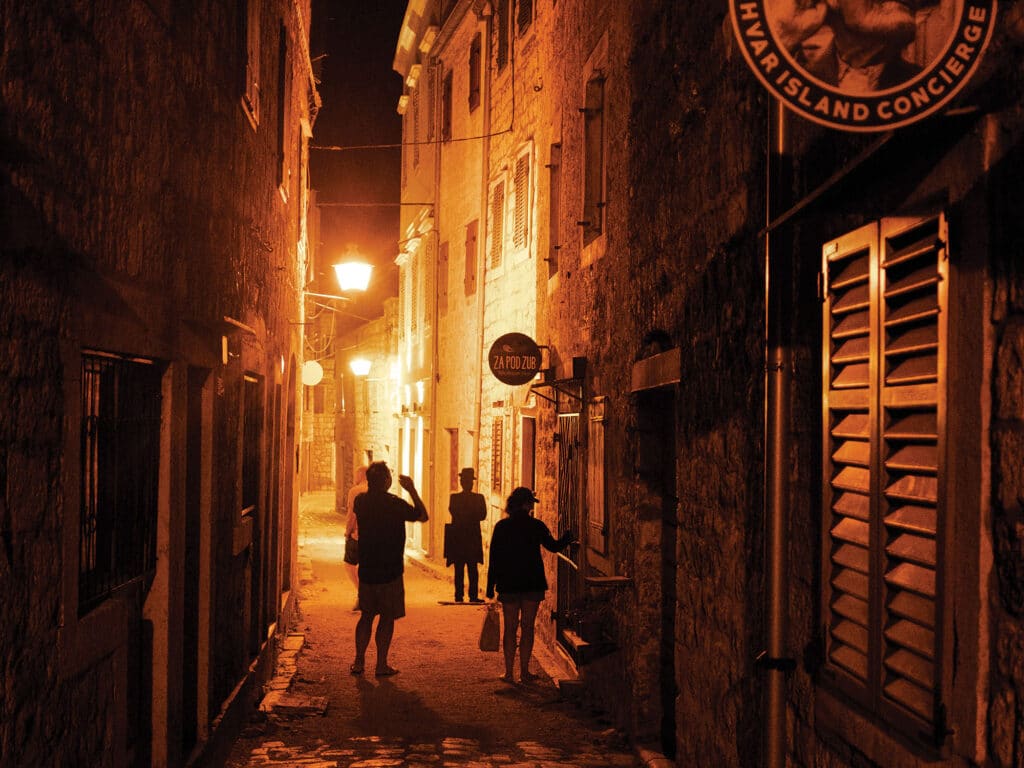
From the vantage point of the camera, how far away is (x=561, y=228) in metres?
Answer: 10.7

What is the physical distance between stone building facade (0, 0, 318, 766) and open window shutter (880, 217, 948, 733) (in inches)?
103

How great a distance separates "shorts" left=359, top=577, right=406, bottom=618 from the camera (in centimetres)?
913

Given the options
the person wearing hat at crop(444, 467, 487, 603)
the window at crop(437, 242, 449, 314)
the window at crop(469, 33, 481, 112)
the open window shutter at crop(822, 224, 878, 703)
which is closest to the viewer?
the open window shutter at crop(822, 224, 878, 703)

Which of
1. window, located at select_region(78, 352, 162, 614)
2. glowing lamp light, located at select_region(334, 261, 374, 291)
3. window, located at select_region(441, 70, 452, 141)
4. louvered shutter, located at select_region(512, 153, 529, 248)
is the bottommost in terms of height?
window, located at select_region(78, 352, 162, 614)

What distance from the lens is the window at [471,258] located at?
17.1 meters

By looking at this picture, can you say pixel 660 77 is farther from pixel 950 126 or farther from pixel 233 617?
pixel 233 617

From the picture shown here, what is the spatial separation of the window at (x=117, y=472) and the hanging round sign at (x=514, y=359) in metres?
5.94

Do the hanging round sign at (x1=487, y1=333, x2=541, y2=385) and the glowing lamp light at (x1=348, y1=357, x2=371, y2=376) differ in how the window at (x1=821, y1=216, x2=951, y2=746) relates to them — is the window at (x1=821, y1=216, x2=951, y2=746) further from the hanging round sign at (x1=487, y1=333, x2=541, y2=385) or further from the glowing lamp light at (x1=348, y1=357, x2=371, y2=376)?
the glowing lamp light at (x1=348, y1=357, x2=371, y2=376)

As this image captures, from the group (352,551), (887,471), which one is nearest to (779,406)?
(887,471)

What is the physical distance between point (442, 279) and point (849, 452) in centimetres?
1609

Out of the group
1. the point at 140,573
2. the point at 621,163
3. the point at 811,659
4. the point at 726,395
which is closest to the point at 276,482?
the point at 621,163

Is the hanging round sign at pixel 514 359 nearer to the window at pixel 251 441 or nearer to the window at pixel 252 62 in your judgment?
the window at pixel 251 441

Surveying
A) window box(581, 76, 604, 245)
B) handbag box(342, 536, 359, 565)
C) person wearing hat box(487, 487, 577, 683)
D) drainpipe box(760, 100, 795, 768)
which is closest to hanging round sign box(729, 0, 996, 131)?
drainpipe box(760, 100, 795, 768)

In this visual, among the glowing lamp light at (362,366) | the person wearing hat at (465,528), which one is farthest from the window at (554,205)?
the glowing lamp light at (362,366)
